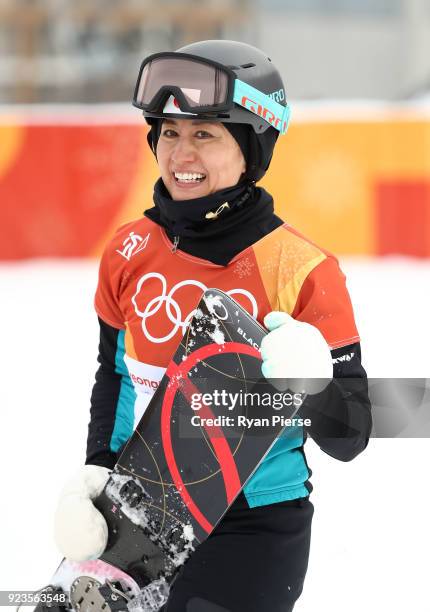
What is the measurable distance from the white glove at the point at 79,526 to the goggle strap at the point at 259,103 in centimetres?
94

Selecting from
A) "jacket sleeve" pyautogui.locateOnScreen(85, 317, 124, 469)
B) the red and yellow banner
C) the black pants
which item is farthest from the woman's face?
the red and yellow banner

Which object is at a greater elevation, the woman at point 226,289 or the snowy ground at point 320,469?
the woman at point 226,289

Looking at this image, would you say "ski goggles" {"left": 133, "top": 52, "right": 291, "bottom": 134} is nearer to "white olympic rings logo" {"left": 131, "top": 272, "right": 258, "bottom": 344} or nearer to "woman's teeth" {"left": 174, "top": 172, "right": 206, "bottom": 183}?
"woman's teeth" {"left": 174, "top": 172, "right": 206, "bottom": 183}

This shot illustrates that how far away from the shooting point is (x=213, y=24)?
36.1 metres

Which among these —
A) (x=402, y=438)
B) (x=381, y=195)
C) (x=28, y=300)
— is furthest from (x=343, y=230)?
(x=402, y=438)

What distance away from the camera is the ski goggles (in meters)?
2.29

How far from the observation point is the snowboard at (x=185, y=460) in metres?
2.14

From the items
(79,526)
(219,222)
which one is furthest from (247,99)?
(79,526)

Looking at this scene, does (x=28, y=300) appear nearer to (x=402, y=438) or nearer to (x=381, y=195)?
(x=381, y=195)

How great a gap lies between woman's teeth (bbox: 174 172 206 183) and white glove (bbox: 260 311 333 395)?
1.49ft

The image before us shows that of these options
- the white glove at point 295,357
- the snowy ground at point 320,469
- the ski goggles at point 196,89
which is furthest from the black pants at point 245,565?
the snowy ground at point 320,469

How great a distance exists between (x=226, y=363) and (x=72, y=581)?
1.97ft

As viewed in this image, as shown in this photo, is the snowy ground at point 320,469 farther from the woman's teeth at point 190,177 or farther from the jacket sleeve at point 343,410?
the woman's teeth at point 190,177

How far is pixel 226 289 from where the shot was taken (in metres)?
A: 2.29
